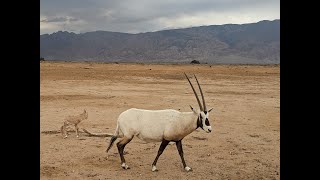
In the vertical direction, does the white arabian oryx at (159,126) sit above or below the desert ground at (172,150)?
above

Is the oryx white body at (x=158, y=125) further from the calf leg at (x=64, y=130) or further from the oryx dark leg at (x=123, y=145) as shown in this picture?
the calf leg at (x=64, y=130)

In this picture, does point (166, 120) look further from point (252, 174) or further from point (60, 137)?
point (60, 137)

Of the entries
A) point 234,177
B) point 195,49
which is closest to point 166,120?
point 234,177

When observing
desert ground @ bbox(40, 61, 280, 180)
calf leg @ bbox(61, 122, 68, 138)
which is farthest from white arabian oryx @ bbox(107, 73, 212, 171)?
calf leg @ bbox(61, 122, 68, 138)

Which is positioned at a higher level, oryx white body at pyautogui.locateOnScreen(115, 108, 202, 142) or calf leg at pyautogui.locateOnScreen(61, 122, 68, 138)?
oryx white body at pyautogui.locateOnScreen(115, 108, 202, 142)

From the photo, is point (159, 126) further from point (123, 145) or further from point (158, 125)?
point (123, 145)

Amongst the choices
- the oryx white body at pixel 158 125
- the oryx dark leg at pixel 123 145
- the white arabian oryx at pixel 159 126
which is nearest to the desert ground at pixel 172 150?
the oryx dark leg at pixel 123 145

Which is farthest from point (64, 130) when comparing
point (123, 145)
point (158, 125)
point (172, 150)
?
point (158, 125)

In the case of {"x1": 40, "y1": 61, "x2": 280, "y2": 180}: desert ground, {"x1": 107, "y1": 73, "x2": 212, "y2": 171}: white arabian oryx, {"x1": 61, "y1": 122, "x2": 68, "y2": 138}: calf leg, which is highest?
{"x1": 107, "y1": 73, "x2": 212, "y2": 171}: white arabian oryx

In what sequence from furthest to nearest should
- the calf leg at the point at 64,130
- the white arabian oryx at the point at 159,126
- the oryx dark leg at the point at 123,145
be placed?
the calf leg at the point at 64,130 < the oryx dark leg at the point at 123,145 < the white arabian oryx at the point at 159,126

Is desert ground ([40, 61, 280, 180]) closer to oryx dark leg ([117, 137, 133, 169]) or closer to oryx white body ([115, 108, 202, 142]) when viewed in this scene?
oryx dark leg ([117, 137, 133, 169])

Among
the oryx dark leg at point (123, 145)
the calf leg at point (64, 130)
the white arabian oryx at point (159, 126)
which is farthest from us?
the calf leg at point (64, 130)

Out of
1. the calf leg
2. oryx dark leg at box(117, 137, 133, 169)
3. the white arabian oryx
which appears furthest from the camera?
the calf leg
